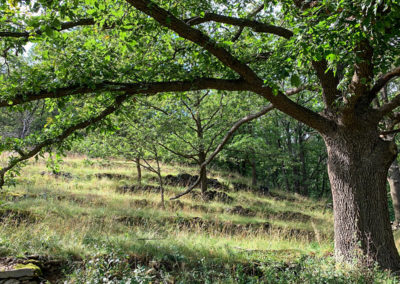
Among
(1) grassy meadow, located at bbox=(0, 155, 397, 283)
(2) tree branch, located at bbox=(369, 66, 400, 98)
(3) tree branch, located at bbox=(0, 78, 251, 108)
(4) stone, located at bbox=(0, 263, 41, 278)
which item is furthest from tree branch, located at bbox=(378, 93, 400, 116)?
(4) stone, located at bbox=(0, 263, 41, 278)

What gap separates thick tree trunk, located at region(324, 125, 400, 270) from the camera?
468 cm

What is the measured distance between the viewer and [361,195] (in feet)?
15.9

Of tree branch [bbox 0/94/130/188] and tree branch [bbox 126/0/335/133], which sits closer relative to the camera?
tree branch [bbox 126/0/335/133]

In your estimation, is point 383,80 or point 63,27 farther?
point 63,27

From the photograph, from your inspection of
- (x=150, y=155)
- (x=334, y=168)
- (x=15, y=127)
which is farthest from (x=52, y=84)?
(x=15, y=127)

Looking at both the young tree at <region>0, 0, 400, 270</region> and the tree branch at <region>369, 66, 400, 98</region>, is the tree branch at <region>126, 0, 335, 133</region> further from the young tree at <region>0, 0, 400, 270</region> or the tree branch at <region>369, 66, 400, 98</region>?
the tree branch at <region>369, 66, 400, 98</region>

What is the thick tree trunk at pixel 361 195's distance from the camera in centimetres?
468

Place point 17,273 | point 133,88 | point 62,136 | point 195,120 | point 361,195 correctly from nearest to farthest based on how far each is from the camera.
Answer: point 17,273 → point 133,88 → point 361,195 → point 62,136 → point 195,120

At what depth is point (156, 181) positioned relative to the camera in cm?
1602

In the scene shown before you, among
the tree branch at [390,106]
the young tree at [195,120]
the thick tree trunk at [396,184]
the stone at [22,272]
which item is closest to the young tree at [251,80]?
the tree branch at [390,106]

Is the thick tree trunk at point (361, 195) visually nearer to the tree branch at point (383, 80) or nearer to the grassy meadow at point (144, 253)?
the grassy meadow at point (144, 253)

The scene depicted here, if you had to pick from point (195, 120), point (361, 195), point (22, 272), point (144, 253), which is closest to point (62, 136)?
point (22, 272)

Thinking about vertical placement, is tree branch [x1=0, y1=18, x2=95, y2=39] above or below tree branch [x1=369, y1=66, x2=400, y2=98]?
above

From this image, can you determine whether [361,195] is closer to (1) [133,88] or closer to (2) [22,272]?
(1) [133,88]
